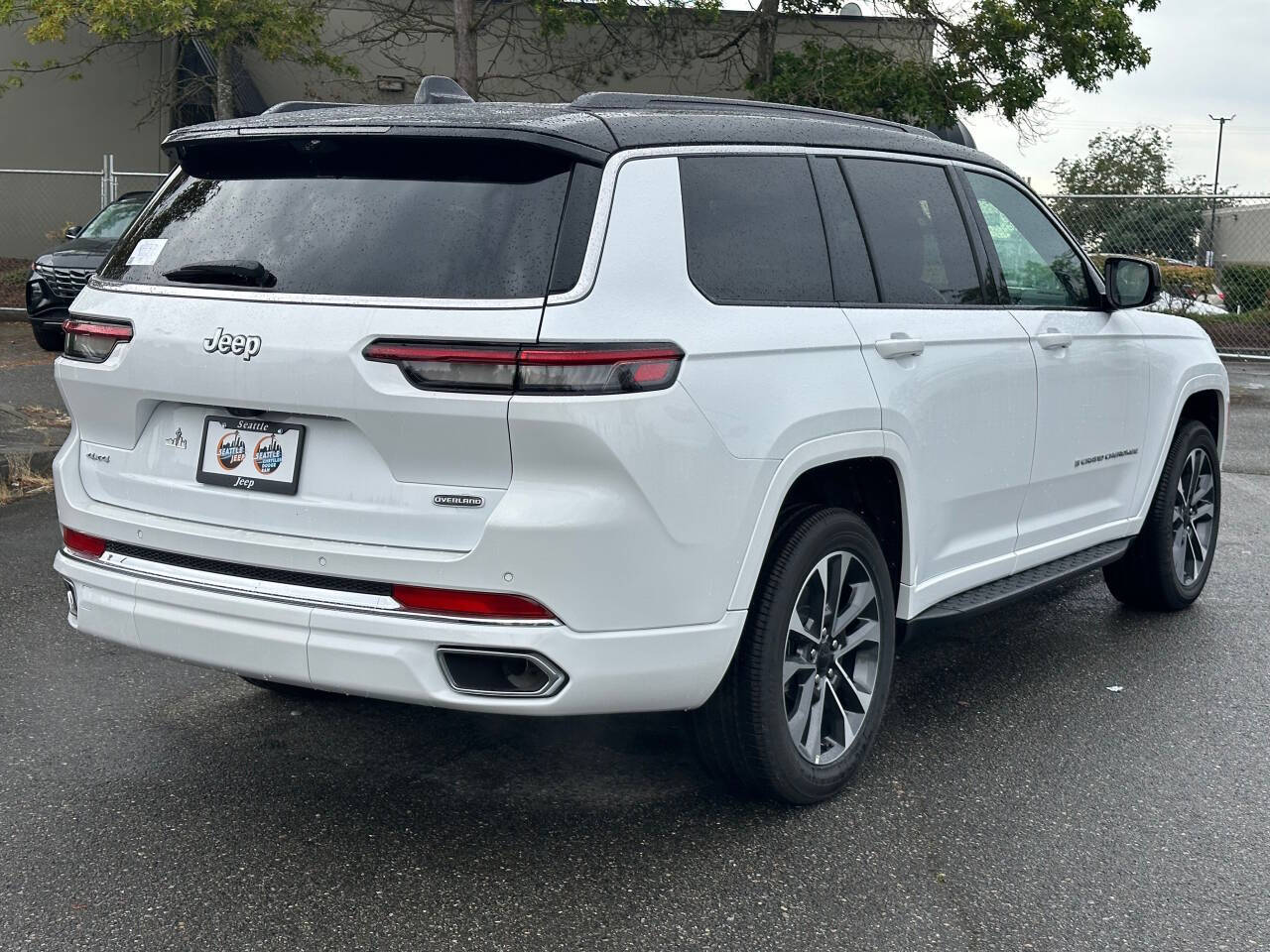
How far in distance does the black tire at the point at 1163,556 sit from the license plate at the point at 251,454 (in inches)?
150

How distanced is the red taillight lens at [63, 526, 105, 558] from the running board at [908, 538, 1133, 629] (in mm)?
2307

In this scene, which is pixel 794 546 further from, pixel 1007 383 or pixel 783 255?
pixel 1007 383

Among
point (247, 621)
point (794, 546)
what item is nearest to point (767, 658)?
point (794, 546)

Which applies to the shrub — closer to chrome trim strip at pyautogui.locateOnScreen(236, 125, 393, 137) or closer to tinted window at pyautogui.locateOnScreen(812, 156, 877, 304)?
tinted window at pyautogui.locateOnScreen(812, 156, 877, 304)

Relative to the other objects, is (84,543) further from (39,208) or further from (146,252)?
(39,208)

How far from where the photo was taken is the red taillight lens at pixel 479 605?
3279mm

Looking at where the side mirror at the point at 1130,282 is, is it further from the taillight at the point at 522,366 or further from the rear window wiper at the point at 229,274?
the rear window wiper at the point at 229,274

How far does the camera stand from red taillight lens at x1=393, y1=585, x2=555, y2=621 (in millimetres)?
3279

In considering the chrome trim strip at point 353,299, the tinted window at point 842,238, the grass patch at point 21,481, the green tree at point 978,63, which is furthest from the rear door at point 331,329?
the green tree at point 978,63

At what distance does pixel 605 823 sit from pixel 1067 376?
2.32m

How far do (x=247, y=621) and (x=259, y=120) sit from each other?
4.29 ft

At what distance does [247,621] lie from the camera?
346 centimetres

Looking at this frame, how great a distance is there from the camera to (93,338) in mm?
3801

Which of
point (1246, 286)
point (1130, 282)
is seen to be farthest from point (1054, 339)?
point (1246, 286)
